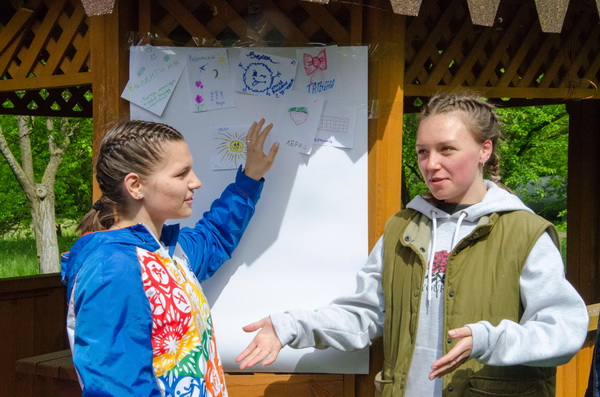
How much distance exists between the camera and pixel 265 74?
9.14ft

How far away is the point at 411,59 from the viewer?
3221 millimetres

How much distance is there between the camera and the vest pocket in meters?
2.14

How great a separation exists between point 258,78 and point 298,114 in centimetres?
21

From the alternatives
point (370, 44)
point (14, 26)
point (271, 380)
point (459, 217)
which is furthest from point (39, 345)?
point (459, 217)

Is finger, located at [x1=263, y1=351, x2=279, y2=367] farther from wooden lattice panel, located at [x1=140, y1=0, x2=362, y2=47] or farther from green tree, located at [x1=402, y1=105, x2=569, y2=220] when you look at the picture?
green tree, located at [x1=402, y1=105, x2=569, y2=220]

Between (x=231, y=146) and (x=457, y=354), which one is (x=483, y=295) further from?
(x=231, y=146)

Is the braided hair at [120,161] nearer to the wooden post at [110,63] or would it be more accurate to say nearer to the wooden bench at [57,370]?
the wooden post at [110,63]

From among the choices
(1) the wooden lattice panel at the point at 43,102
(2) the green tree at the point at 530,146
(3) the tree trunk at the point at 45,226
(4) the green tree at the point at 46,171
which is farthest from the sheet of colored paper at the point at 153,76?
(3) the tree trunk at the point at 45,226

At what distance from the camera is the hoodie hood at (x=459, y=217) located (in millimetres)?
2232

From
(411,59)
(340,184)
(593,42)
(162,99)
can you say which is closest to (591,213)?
(593,42)

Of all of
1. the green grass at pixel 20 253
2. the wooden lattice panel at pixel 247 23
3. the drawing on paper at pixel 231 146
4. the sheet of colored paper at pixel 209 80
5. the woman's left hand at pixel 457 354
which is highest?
the wooden lattice panel at pixel 247 23

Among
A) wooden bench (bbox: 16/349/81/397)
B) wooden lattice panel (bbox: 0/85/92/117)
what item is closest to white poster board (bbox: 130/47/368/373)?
wooden bench (bbox: 16/349/81/397)

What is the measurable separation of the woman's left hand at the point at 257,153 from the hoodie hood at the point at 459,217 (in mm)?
671

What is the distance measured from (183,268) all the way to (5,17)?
2041 millimetres
